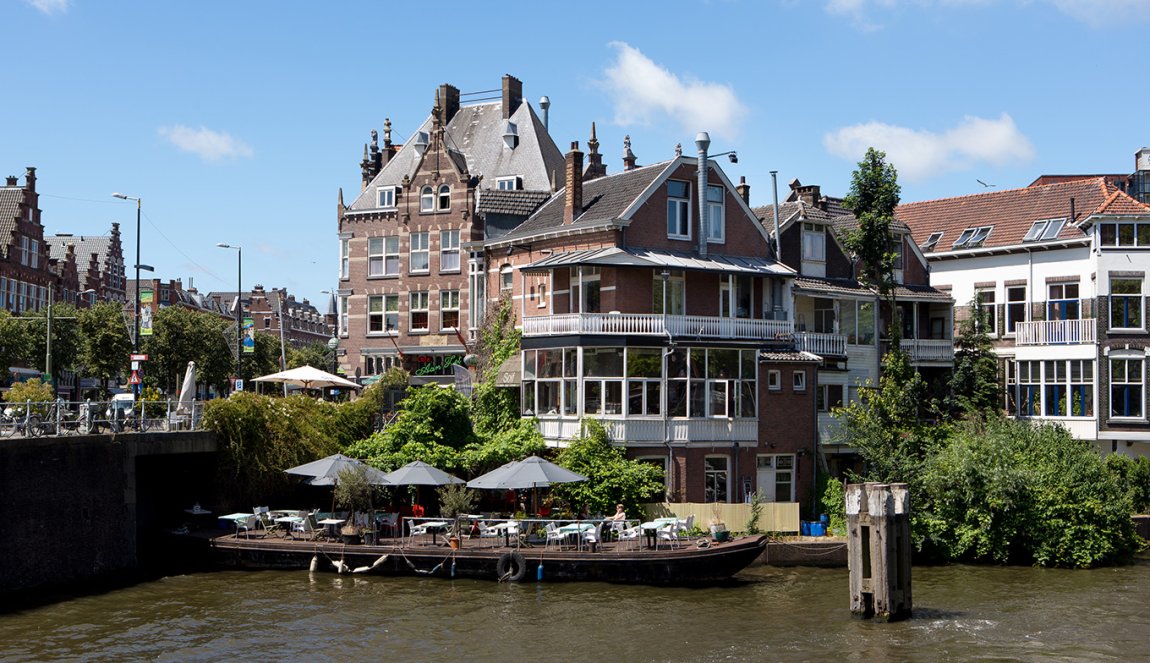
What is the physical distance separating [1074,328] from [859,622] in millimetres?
25183

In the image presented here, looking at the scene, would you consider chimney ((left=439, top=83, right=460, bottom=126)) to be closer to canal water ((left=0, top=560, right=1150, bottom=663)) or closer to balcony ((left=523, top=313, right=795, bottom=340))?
balcony ((left=523, top=313, right=795, bottom=340))

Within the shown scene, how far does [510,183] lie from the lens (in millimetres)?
55438

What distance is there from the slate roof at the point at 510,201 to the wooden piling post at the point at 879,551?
24896 millimetres

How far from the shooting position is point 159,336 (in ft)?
219

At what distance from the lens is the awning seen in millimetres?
39969

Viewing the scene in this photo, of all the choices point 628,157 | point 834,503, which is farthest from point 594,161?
point 834,503

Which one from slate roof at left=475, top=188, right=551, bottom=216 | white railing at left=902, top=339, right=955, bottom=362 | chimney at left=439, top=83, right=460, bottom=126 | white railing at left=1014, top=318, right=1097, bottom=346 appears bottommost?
white railing at left=902, top=339, right=955, bottom=362

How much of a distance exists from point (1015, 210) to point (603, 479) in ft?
88.2

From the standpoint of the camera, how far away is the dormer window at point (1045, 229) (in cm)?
5022

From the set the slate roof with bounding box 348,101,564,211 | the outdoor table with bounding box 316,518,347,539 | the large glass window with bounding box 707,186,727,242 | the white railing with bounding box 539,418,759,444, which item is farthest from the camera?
the slate roof with bounding box 348,101,564,211

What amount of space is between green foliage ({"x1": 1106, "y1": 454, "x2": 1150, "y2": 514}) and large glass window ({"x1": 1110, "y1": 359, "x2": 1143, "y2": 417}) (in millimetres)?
3477

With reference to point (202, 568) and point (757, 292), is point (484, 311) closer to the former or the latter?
point (757, 292)

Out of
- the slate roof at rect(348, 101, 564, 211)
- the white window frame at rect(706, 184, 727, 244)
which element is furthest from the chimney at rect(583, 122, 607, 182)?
the white window frame at rect(706, 184, 727, 244)

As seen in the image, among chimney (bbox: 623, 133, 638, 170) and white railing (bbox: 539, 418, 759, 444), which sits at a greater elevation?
chimney (bbox: 623, 133, 638, 170)
